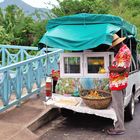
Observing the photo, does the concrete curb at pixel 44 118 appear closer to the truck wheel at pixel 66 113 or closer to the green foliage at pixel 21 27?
the truck wheel at pixel 66 113

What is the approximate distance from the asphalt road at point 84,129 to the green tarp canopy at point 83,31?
1.67 meters

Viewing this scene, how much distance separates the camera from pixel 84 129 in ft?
27.1

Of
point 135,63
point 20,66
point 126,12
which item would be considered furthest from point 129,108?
point 126,12

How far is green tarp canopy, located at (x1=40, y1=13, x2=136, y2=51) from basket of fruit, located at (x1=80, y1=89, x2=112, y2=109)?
0.96 meters

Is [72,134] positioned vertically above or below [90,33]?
below

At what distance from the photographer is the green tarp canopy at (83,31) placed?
25.4ft

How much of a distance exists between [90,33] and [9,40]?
12.8 metres

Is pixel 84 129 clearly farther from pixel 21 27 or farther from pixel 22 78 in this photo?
pixel 21 27

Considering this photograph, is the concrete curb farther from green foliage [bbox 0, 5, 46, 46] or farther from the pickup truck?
green foliage [bbox 0, 5, 46, 46]

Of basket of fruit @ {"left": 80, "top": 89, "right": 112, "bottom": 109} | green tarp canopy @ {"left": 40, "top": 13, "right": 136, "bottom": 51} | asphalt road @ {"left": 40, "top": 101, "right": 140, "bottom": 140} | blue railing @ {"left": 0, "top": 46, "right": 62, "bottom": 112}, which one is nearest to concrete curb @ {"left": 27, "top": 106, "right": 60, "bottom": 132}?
asphalt road @ {"left": 40, "top": 101, "right": 140, "bottom": 140}

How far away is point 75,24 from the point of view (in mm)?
8438

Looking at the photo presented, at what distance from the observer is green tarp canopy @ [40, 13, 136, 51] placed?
774cm

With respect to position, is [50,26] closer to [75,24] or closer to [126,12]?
[75,24]

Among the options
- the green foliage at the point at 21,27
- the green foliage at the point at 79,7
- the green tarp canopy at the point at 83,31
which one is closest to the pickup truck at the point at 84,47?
the green tarp canopy at the point at 83,31
